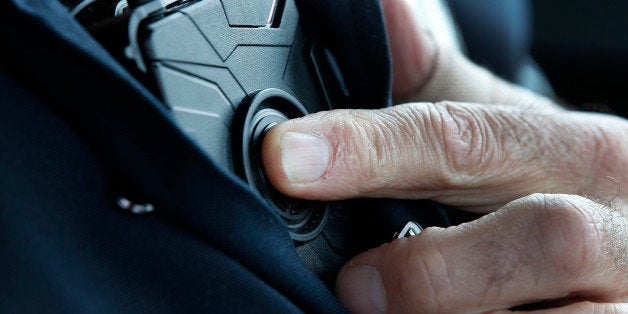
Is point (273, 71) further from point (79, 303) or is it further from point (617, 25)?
point (617, 25)

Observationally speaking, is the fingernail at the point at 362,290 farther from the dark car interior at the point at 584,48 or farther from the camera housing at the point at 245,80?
the dark car interior at the point at 584,48

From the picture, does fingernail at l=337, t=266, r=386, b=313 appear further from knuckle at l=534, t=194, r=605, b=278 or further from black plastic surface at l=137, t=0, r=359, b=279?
knuckle at l=534, t=194, r=605, b=278

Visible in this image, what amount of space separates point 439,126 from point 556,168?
16 centimetres

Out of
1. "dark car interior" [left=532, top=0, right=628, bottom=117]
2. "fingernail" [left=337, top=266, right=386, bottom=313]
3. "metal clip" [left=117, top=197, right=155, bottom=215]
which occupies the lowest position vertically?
"dark car interior" [left=532, top=0, right=628, bottom=117]

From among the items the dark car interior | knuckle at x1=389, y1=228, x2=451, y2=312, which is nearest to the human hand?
knuckle at x1=389, y1=228, x2=451, y2=312

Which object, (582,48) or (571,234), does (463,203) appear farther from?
(582,48)

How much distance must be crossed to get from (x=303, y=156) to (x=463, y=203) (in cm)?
23

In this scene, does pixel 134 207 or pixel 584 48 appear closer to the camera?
pixel 134 207

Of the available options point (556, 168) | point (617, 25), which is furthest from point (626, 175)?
point (617, 25)

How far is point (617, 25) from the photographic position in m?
2.09

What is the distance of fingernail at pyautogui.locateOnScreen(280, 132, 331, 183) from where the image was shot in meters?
0.51

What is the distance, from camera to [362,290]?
0.55 m

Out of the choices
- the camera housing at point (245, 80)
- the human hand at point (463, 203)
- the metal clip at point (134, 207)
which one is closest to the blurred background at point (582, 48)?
the human hand at point (463, 203)

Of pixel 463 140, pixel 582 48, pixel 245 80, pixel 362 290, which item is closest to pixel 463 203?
pixel 463 140
